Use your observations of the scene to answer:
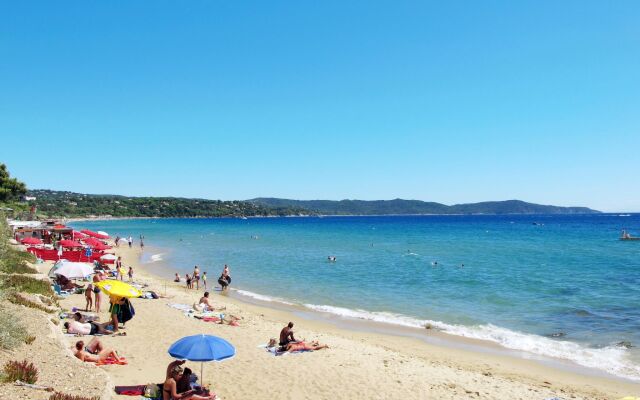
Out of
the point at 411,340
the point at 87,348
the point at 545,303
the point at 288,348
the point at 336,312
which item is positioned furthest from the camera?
the point at 545,303

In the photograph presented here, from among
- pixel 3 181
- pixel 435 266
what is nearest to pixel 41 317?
pixel 435 266

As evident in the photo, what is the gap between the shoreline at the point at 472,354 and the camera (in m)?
12.1

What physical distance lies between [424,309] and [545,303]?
622 cm

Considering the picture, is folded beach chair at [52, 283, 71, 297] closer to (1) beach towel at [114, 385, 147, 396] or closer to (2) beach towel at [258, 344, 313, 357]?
(2) beach towel at [258, 344, 313, 357]

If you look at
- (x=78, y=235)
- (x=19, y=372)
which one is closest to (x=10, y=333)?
(x=19, y=372)

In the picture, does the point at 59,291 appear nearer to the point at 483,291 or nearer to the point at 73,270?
the point at 73,270

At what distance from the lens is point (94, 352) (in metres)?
11.0

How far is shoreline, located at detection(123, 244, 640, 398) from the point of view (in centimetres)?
1208

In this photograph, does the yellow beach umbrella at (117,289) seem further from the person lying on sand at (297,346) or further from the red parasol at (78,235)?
the red parasol at (78,235)

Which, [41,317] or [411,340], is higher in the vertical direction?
[41,317]

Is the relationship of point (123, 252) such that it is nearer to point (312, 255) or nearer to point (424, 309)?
point (312, 255)

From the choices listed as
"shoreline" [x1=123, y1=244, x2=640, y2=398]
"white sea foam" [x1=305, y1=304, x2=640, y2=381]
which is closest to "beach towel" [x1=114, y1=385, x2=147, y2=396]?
"shoreline" [x1=123, y1=244, x2=640, y2=398]

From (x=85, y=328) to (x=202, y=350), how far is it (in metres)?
6.25

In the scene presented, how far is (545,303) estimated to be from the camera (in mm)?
22328
